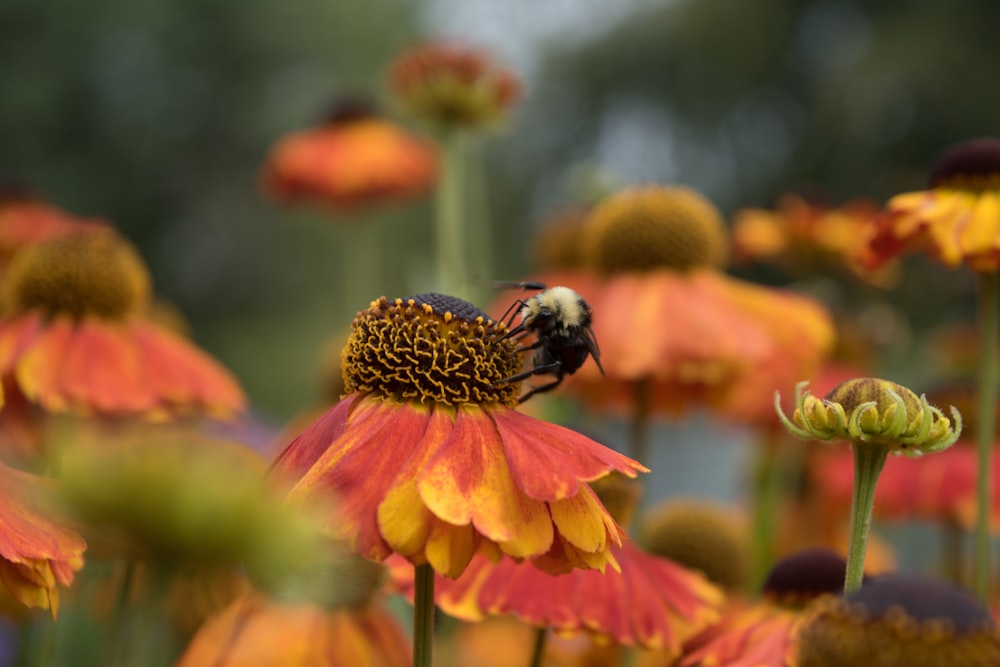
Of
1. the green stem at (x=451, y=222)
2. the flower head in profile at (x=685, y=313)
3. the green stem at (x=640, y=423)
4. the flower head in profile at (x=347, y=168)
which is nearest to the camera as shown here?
the green stem at (x=640, y=423)

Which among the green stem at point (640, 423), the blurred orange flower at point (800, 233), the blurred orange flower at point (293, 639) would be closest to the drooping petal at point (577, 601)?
the blurred orange flower at point (293, 639)

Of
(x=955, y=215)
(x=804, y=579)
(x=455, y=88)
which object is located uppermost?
(x=455, y=88)

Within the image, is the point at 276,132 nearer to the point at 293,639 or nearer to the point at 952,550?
the point at 952,550

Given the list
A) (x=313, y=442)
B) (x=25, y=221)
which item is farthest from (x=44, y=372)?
(x=25, y=221)

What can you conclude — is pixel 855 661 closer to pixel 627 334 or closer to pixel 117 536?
pixel 117 536

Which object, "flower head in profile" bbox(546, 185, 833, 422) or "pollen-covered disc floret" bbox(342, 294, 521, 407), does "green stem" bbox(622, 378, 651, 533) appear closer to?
"flower head in profile" bbox(546, 185, 833, 422)

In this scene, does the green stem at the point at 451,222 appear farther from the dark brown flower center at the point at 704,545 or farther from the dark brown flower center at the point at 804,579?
the dark brown flower center at the point at 804,579

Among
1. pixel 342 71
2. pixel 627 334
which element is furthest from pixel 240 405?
pixel 342 71
